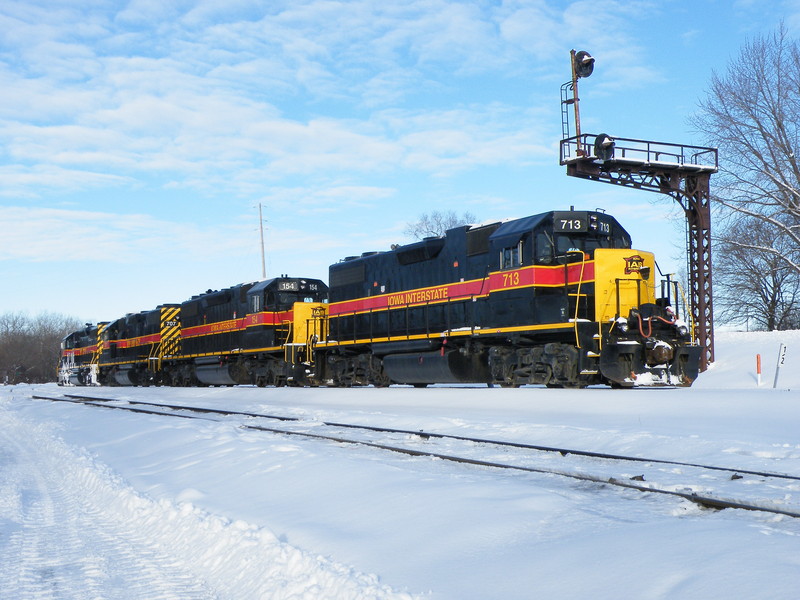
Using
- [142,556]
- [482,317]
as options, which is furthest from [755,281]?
[142,556]

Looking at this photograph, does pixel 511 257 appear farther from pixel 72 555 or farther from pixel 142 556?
pixel 72 555

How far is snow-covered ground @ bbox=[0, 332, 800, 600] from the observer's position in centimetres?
391

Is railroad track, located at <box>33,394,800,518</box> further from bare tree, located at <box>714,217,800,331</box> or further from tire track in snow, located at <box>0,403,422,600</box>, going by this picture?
bare tree, located at <box>714,217,800,331</box>

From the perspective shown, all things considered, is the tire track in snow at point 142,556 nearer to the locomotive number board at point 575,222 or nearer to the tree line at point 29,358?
the locomotive number board at point 575,222

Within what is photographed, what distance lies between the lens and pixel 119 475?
8336 millimetres

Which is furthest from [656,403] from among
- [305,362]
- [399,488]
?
[305,362]

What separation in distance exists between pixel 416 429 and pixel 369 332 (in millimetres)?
9008

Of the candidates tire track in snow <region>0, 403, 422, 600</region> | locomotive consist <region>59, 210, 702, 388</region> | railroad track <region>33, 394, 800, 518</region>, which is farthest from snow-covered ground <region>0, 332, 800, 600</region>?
locomotive consist <region>59, 210, 702, 388</region>

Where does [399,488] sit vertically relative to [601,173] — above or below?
below

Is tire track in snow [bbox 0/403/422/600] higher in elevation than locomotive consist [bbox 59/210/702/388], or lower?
lower

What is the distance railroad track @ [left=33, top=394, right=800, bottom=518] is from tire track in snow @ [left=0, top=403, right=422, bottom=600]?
2.98 m

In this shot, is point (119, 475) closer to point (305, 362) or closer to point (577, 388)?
point (577, 388)

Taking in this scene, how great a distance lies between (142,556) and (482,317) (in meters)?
11.9

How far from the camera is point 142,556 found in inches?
210
